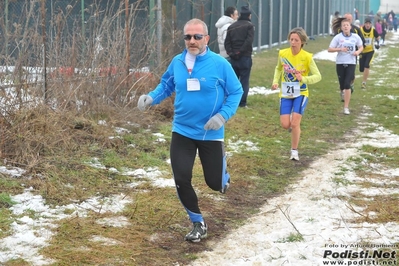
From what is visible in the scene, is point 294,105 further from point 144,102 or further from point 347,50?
point 347,50

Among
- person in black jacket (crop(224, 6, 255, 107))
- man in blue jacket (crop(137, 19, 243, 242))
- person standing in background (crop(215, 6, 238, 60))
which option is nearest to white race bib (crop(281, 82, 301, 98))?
man in blue jacket (crop(137, 19, 243, 242))

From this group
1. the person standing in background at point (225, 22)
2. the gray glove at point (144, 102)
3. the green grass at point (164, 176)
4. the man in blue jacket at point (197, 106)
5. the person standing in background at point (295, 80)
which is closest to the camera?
the green grass at point (164, 176)

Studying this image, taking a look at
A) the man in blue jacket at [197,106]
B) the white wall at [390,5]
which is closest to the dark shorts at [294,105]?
the man in blue jacket at [197,106]

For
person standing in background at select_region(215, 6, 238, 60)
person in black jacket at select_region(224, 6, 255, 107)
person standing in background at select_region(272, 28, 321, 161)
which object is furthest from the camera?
person standing in background at select_region(215, 6, 238, 60)

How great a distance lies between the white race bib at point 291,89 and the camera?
8.91 m

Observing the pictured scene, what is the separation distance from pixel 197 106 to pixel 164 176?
2215mm

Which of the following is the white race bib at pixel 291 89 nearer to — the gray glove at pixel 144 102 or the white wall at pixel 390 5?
the gray glove at pixel 144 102

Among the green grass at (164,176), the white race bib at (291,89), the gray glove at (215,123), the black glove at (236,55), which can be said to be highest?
the gray glove at (215,123)

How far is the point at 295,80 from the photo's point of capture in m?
8.91

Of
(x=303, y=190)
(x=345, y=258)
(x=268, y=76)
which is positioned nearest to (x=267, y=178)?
(x=303, y=190)

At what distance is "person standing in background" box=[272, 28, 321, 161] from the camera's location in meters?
8.91

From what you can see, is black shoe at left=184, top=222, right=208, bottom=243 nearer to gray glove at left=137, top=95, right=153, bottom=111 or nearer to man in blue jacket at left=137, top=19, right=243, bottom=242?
man in blue jacket at left=137, top=19, right=243, bottom=242

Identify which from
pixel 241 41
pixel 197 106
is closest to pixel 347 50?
pixel 241 41

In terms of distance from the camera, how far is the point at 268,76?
1925 centimetres
